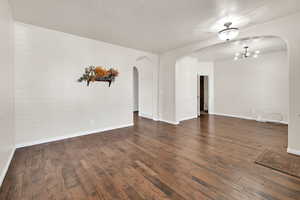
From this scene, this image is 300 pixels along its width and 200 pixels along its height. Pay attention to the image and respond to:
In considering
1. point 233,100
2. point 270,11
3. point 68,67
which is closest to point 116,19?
point 68,67

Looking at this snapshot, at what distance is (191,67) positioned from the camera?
6355 millimetres

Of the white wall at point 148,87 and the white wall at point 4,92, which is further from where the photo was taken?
the white wall at point 148,87

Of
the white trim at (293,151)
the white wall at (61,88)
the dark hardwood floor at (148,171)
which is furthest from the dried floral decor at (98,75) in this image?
the white trim at (293,151)

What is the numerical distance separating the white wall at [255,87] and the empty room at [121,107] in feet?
0.25

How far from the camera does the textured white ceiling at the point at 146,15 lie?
2.42 m

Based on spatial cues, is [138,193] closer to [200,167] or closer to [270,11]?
[200,167]

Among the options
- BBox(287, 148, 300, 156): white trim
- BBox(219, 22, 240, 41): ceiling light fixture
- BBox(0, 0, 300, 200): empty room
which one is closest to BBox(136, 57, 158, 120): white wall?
BBox(0, 0, 300, 200): empty room

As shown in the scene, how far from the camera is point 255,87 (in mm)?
5957

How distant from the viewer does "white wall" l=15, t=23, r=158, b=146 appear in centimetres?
310

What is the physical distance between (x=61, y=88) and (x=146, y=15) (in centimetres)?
287

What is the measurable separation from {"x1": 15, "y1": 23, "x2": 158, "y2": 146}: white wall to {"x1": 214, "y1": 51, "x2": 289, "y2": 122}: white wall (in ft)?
17.1

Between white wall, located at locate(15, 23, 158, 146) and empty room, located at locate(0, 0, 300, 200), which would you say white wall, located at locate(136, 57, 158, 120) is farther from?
white wall, located at locate(15, 23, 158, 146)

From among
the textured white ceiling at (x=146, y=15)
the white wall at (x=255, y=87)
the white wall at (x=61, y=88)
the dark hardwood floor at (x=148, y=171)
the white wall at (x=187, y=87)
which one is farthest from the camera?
the white wall at (x=187, y=87)

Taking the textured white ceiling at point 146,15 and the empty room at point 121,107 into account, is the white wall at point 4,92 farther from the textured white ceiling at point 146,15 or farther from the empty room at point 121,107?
the textured white ceiling at point 146,15
